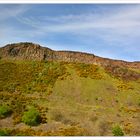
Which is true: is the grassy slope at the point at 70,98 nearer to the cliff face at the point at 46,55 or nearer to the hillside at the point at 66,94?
the hillside at the point at 66,94

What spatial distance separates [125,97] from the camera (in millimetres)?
12852

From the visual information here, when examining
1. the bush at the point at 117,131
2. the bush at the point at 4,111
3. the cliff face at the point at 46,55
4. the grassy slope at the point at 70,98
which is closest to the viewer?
the bush at the point at 117,131

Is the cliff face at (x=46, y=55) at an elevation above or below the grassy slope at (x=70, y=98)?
above

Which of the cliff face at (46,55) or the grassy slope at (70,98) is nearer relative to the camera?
the grassy slope at (70,98)

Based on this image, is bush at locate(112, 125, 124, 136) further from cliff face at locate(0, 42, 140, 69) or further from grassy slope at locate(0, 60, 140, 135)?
cliff face at locate(0, 42, 140, 69)

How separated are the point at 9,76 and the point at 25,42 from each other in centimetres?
106

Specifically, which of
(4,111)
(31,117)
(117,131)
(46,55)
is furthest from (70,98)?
(46,55)

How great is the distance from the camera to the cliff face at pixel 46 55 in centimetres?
1329

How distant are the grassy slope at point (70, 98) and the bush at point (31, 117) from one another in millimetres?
149

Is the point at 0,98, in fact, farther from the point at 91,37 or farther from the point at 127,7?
the point at 127,7

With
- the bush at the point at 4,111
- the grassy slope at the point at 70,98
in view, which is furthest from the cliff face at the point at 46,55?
the bush at the point at 4,111

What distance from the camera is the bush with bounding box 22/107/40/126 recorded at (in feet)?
40.2

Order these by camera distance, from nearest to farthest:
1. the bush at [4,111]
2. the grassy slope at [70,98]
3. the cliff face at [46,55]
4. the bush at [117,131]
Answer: the bush at [117,131] < the grassy slope at [70,98] < the bush at [4,111] < the cliff face at [46,55]

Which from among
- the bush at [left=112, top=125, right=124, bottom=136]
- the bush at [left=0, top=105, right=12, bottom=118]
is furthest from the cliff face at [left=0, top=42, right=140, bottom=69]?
the bush at [left=112, top=125, right=124, bottom=136]
